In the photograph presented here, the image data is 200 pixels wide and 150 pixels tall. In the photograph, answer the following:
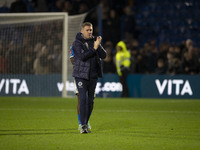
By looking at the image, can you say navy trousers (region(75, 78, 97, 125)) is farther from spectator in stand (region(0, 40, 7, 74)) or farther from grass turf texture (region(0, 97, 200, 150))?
spectator in stand (region(0, 40, 7, 74))

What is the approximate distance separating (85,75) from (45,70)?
40.6 feet

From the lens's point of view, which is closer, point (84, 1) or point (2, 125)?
point (2, 125)

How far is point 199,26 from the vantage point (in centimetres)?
2334

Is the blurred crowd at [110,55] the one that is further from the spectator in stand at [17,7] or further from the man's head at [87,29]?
the man's head at [87,29]

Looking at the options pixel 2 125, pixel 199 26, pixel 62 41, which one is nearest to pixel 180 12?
pixel 199 26

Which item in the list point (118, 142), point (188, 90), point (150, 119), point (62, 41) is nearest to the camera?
point (118, 142)

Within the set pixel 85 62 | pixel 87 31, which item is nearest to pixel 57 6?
pixel 87 31

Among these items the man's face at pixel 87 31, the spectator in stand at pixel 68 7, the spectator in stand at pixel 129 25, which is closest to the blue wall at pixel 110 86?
the spectator in stand at pixel 129 25

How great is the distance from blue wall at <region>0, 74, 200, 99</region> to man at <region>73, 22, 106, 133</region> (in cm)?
1138

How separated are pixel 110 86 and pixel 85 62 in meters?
12.0

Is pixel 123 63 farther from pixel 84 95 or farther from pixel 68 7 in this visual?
pixel 84 95

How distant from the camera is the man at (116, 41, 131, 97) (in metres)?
19.7

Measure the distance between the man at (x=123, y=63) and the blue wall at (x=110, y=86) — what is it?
0.36 metres

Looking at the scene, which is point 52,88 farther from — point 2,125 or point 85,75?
point 85,75
